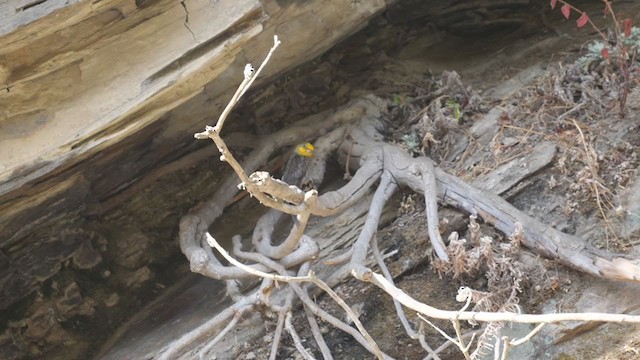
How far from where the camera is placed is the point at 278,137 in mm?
4656

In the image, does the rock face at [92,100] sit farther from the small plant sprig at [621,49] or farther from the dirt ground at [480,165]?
the small plant sprig at [621,49]

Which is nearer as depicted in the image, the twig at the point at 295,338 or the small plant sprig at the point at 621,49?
the twig at the point at 295,338

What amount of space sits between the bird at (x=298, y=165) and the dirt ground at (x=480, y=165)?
441 mm

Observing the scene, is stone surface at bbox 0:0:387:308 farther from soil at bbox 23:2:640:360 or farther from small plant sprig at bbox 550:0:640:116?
small plant sprig at bbox 550:0:640:116

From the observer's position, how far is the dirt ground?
11.1 feet

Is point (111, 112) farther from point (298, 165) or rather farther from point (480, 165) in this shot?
point (480, 165)

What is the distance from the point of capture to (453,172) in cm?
419

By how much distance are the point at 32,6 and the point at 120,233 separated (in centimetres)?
184

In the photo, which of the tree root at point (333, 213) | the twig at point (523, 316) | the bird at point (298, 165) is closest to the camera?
the twig at point (523, 316)

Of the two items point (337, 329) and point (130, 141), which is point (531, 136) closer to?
point (337, 329)

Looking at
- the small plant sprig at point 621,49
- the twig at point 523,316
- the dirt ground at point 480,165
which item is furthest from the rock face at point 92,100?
the twig at point 523,316

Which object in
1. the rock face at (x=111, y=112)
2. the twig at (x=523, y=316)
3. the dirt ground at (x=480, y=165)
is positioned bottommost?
the dirt ground at (x=480, y=165)

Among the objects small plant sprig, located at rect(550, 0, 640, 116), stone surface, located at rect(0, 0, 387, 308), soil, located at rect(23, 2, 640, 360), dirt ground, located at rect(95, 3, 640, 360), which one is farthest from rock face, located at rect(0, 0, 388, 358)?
small plant sprig, located at rect(550, 0, 640, 116)

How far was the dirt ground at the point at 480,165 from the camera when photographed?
11.1 ft
